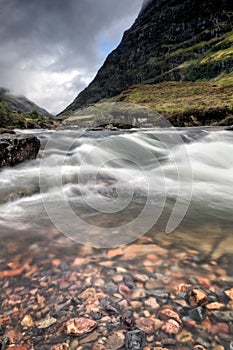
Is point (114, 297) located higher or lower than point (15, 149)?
lower

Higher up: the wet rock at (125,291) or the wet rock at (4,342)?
the wet rock at (4,342)

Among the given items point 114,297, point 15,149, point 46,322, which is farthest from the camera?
point 15,149

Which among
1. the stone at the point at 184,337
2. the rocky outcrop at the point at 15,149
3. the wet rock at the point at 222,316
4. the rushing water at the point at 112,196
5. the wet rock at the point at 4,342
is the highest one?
the rocky outcrop at the point at 15,149

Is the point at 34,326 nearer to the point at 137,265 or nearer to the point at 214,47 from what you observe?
the point at 137,265

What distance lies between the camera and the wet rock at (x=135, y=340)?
6.97 ft

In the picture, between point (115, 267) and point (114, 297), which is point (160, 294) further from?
point (115, 267)

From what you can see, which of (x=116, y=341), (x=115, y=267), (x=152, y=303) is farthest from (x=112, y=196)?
(x=116, y=341)

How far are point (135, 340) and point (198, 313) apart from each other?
76 centimetres

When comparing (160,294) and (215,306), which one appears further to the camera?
(160,294)

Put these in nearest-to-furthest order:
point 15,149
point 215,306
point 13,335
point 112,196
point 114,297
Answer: point 13,335, point 215,306, point 114,297, point 112,196, point 15,149

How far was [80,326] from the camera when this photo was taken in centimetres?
235

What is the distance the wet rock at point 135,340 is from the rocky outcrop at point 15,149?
28.1ft

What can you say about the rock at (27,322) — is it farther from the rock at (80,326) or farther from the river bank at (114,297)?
the rock at (80,326)

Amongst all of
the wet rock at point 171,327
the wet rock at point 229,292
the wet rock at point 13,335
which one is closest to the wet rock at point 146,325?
the wet rock at point 171,327
